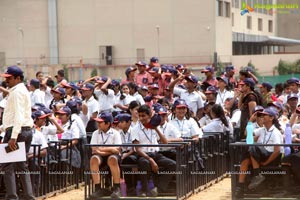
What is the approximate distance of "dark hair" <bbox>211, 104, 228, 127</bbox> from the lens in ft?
54.3

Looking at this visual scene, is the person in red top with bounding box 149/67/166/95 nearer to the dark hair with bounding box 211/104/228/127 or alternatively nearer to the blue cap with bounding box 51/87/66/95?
the blue cap with bounding box 51/87/66/95

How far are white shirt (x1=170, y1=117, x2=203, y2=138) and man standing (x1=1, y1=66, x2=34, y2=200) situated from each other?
3.45 m

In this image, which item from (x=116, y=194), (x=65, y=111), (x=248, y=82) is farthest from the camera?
(x=65, y=111)

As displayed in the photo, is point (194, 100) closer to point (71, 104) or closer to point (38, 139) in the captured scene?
point (71, 104)

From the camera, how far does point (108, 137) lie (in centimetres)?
1405

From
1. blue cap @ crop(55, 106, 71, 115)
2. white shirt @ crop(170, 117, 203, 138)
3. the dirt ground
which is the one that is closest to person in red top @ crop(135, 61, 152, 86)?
blue cap @ crop(55, 106, 71, 115)

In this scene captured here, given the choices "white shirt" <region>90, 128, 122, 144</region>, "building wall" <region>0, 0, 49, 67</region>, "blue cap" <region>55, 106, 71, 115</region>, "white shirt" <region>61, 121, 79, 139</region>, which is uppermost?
"building wall" <region>0, 0, 49, 67</region>

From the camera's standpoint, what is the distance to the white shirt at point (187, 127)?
15414 millimetres

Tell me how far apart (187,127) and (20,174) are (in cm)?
368

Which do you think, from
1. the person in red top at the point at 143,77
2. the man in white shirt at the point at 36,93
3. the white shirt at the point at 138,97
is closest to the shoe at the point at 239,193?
the white shirt at the point at 138,97

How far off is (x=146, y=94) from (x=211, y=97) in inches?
75.0

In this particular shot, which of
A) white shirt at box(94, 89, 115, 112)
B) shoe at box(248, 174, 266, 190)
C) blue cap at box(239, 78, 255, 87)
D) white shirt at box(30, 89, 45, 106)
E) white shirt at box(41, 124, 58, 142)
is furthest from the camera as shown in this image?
white shirt at box(94, 89, 115, 112)

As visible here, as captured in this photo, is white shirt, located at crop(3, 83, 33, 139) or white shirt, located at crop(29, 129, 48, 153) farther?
white shirt, located at crop(29, 129, 48, 153)

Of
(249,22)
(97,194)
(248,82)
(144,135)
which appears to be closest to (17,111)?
(97,194)
